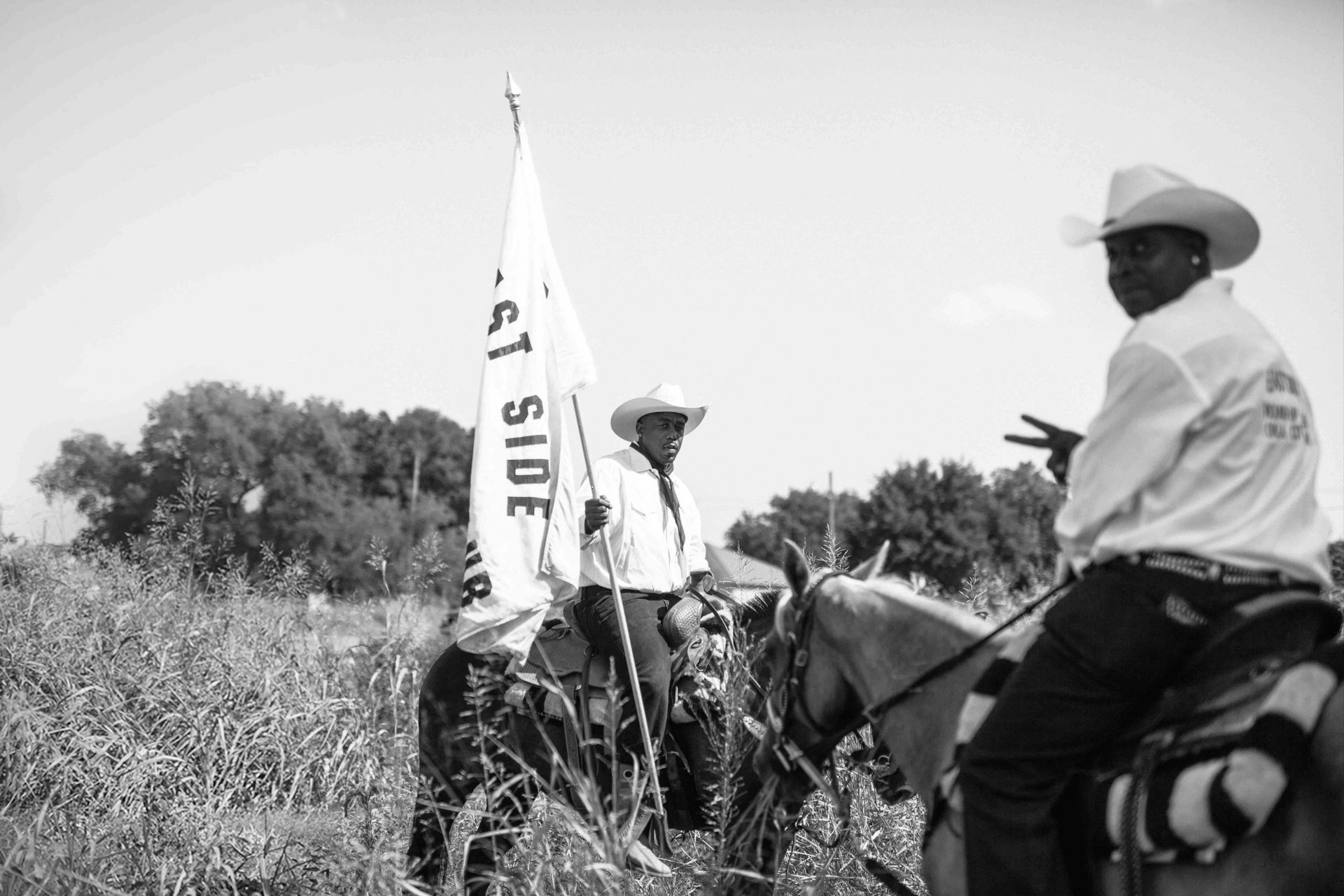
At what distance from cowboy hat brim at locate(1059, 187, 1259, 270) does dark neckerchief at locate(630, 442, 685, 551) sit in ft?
12.1

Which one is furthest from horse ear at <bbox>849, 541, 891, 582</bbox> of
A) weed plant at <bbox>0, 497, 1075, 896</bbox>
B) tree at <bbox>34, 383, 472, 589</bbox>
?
tree at <bbox>34, 383, 472, 589</bbox>

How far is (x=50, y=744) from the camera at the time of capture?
736cm

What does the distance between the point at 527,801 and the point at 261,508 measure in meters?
42.9

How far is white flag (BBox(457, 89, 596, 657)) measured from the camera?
5383 millimetres

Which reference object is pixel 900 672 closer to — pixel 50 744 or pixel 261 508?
pixel 50 744

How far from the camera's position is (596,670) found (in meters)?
6.16

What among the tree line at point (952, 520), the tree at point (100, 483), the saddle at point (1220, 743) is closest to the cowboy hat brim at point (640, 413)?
the saddle at point (1220, 743)

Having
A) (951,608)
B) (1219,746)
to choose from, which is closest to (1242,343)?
(1219,746)

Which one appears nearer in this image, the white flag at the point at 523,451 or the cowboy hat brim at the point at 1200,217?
the cowboy hat brim at the point at 1200,217

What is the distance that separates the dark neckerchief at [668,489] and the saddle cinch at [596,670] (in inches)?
22.3

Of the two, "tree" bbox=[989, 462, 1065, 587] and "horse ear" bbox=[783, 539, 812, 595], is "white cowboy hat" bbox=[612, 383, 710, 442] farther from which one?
"tree" bbox=[989, 462, 1065, 587]

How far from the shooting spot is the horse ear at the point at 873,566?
4414 mm

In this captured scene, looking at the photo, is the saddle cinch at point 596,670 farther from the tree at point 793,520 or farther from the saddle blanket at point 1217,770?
the tree at point 793,520

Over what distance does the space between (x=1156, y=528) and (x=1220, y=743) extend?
23.0 inches
